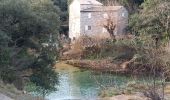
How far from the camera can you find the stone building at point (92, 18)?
56.3 meters

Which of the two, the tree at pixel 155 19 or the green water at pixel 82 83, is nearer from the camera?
the green water at pixel 82 83

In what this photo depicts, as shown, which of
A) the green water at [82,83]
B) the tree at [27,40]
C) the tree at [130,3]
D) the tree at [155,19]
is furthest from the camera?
the tree at [130,3]

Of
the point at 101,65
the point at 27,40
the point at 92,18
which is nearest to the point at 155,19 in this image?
the point at 101,65

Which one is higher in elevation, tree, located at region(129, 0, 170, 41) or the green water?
tree, located at region(129, 0, 170, 41)

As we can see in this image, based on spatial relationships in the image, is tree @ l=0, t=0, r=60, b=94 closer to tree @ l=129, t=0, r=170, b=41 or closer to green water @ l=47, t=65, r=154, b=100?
green water @ l=47, t=65, r=154, b=100

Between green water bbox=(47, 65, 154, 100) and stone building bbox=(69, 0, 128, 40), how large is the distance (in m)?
11.0

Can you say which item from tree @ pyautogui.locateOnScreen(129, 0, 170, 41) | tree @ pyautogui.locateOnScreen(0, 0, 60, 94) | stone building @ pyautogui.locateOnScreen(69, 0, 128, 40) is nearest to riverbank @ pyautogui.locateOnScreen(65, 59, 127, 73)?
tree @ pyautogui.locateOnScreen(129, 0, 170, 41)

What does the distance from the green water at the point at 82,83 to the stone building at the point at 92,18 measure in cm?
1098

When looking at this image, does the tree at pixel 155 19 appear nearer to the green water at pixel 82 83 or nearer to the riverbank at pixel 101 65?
the riverbank at pixel 101 65

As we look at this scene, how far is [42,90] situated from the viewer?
27.5 metres

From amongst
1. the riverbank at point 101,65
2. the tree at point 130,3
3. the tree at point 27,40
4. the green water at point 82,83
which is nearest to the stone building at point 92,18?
the tree at point 130,3

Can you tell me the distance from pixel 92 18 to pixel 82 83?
73.7ft

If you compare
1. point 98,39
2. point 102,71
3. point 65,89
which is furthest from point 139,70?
point 65,89

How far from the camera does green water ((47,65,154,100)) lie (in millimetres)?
30922
